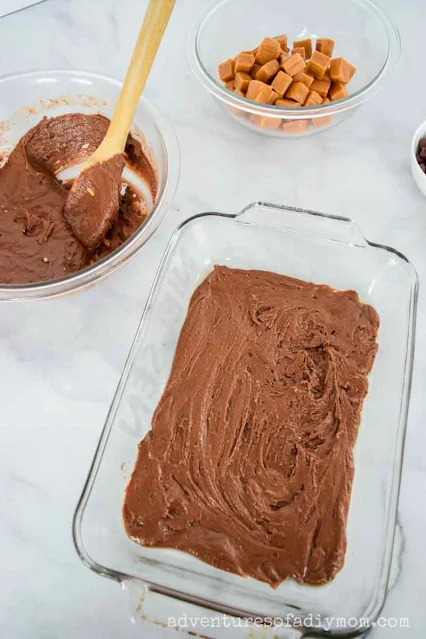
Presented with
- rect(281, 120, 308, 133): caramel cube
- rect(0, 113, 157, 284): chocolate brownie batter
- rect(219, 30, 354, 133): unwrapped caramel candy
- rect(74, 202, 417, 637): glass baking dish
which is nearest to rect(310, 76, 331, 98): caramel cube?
rect(219, 30, 354, 133): unwrapped caramel candy

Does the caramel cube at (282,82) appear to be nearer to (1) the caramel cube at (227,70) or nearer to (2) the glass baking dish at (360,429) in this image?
(1) the caramel cube at (227,70)

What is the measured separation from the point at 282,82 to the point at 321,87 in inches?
5.1

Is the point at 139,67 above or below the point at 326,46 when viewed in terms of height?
below

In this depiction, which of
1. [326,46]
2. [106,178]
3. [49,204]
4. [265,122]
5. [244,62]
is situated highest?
[326,46]

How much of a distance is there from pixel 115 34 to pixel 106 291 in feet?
3.62

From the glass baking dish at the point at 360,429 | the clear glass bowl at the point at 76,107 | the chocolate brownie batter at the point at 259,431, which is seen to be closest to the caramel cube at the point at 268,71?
the clear glass bowl at the point at 76,107

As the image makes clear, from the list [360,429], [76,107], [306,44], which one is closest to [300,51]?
[306,44]

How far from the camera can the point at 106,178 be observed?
1529mm

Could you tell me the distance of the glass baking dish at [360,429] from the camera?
1118mm

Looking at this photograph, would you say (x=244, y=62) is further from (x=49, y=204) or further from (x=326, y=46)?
(x=49, y=204)

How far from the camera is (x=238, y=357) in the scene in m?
1.39

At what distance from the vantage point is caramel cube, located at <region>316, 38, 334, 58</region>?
1732 millimetres

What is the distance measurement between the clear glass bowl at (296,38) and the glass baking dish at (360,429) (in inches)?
14.6

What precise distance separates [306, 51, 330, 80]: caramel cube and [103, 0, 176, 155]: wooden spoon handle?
478 millimetres
